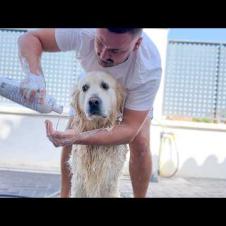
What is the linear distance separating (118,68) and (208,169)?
88 cm

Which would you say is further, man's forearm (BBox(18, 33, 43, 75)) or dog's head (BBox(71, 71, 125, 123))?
man's forearm (BBox(18, 33, 43, 75))

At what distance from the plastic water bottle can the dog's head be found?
0.13 meters

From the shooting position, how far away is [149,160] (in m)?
2.28

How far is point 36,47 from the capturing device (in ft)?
7.25

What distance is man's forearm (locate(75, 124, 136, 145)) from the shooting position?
218 cm

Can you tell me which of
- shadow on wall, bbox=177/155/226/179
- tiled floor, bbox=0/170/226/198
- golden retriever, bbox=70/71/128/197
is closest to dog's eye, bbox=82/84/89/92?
golden retriever, bbox=70/71/128/197

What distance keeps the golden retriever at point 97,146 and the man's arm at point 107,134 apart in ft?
0.10

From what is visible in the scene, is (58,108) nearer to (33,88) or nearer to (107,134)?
(33,88)

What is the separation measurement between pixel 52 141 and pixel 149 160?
2.08 ft

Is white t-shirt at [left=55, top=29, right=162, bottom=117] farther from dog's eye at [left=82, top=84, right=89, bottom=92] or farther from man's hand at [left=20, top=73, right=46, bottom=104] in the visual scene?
man's hand at [left=20, top=73, right=46, bottom=104]

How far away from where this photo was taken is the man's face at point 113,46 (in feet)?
7.11

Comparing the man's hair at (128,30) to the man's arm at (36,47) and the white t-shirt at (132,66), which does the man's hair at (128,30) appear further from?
the man's arm at (36,47)
